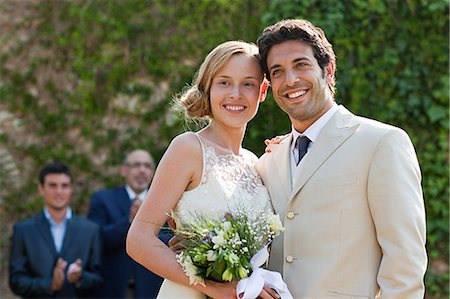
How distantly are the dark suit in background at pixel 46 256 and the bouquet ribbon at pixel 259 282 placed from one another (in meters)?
3.29

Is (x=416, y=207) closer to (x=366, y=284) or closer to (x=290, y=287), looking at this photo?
(x=366, y=284)

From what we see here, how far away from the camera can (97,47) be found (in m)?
7.64

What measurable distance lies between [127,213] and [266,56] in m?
3.33

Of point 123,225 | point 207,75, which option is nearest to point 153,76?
point 123,225

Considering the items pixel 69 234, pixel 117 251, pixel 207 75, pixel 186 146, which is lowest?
pixel 117 251

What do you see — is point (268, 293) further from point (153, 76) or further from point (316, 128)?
point (153, 76)

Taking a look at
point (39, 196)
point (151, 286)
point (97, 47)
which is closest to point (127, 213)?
point (151, 286)

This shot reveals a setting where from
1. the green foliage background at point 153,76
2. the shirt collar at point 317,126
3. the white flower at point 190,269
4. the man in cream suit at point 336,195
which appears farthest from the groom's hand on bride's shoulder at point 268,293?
the green foliage background at point 153,76

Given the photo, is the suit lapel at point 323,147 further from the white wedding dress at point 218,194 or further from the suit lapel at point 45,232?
the suit lapel at point 45,232

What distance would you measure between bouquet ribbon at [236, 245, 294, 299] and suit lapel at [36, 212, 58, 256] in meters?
3.40

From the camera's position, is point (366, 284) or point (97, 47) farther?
point (97, 47)

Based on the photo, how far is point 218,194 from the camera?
11.7 feet

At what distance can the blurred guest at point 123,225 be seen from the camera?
6480 millimetres

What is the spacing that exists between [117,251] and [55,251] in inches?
21.3
